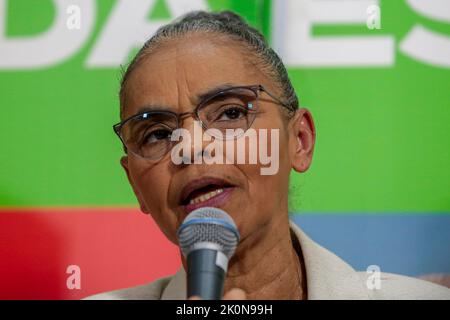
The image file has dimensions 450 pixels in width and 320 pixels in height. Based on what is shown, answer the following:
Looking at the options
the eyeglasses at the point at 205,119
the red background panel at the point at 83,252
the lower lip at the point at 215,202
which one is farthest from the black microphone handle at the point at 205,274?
the red background panel at the point at 83,252

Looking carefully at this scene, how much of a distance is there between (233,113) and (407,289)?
0.57 meters

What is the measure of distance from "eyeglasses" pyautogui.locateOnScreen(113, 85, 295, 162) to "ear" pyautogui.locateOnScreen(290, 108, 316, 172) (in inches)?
3.4

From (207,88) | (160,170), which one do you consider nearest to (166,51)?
(207,88)

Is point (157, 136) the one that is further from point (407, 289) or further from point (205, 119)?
point (407, 289)

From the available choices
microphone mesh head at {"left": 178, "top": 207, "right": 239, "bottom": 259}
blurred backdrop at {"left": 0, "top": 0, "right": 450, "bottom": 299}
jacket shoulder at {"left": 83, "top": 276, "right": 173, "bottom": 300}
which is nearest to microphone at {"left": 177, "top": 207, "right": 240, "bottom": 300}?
microphone mesh head at {"left": 178, "top": 207, "right": 239, "bottom": 259}

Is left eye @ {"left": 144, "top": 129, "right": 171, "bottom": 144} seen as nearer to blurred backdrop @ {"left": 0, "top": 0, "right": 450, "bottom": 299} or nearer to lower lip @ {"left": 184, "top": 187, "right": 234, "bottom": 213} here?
lower lip @ {"left": 184, "top": 187, "right": 234, "bottom": 213}

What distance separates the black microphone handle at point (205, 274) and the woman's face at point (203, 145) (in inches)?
9.6

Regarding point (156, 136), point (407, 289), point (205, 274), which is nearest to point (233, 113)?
point (156, 136)

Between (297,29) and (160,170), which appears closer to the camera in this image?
(160,170)

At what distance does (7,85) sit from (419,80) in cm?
105

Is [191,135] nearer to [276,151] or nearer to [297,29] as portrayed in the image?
[276,151]

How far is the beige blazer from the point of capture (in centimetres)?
122
